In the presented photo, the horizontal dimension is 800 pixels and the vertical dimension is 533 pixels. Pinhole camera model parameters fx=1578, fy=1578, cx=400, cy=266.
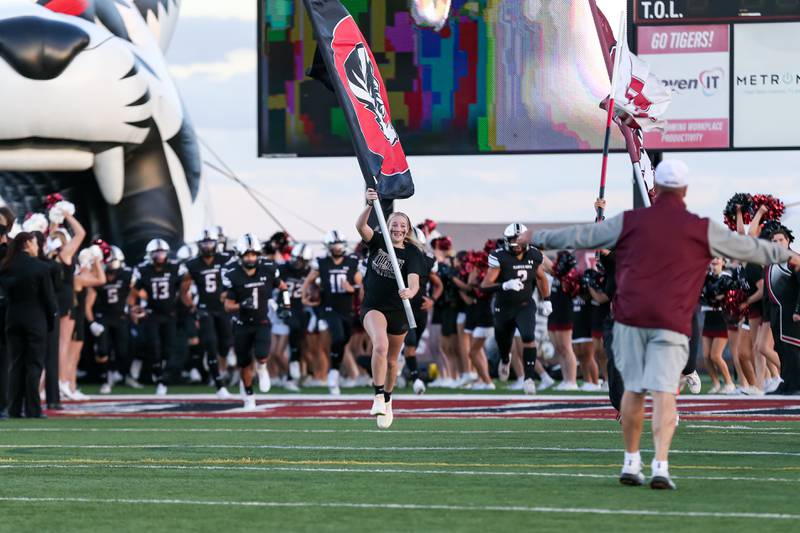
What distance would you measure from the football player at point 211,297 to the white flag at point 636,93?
346 inches

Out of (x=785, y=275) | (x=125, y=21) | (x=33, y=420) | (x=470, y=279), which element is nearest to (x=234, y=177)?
(x=125, y=21)

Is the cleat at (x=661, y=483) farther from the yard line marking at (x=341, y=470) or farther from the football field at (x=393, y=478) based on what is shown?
the yard line marking at (x=341, y=470)

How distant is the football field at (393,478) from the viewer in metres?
7.00

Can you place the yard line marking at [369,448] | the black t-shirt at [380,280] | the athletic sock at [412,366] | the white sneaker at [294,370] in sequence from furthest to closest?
the white sneaker at [294,370]
the athletic sock at [412,366]
the black t-shirt at [380,280]
the yard line marking at [369,448]

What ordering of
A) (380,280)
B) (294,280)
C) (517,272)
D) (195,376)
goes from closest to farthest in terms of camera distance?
(380,280)
(517,272)
(294,280)
(195,376)

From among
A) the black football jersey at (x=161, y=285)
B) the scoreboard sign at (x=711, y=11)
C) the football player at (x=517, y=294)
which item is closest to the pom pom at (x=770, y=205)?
the football player at (x=517, y=294)

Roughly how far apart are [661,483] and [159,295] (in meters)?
14.4

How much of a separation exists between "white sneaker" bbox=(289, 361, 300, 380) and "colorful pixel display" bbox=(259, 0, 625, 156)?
3016mm

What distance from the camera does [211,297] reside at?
2053cm

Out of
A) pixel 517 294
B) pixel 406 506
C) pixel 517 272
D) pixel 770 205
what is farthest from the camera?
pixel 517 272

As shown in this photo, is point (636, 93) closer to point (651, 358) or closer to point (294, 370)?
point (651, 358)

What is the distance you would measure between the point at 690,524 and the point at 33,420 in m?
9.40

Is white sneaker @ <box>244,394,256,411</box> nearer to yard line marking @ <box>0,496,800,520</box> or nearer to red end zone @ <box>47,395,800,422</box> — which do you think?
red end zone @ <box>47,395,800,422</box>

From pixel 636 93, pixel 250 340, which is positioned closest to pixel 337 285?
pixel 250 340
